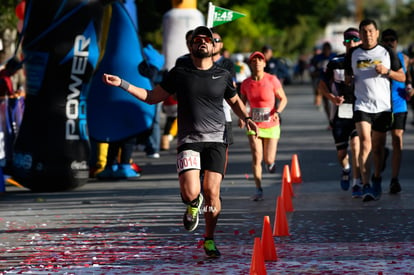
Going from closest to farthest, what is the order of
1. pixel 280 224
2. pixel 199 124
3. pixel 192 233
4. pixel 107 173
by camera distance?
1. pixel 199 124
2. pixel 280 224
3. pixel 192 233
4. pixel 107 173

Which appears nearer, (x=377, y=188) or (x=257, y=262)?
(x=257, y=262)

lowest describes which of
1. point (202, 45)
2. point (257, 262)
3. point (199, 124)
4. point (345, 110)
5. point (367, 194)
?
point (367, 194)

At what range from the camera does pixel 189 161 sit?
370 inches

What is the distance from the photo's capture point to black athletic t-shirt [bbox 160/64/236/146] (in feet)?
31.1

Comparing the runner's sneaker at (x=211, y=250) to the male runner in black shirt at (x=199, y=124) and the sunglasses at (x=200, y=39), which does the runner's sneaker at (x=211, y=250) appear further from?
the sunglasses at (x=200, y=39)

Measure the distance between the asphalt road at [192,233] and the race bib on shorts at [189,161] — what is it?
74 cm

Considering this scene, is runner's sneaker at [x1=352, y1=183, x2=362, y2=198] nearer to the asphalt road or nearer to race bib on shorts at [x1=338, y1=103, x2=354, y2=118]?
the asphalt road

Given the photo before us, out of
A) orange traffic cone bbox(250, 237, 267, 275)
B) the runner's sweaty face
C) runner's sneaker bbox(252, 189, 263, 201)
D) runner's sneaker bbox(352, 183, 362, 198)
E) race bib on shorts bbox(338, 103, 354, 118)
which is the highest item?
the runner's sweaty face

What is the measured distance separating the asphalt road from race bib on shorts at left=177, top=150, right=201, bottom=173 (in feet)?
2.43

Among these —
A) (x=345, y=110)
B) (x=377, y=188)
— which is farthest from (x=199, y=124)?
(x=345, y=110)

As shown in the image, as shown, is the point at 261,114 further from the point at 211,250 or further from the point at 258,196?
the point at 211,250

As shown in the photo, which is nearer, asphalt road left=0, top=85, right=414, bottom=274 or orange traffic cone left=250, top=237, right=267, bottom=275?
orange traffic cone left=250, top=237, right=267, bottom=275

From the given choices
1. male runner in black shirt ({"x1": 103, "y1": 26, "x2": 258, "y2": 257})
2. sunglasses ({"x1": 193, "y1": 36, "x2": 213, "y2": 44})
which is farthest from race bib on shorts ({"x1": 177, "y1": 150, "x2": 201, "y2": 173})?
sunglasses ({"x1": 193, "y1": 36, "x2": 213, "y2": 44})

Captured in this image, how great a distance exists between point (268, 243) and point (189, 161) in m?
0.95
